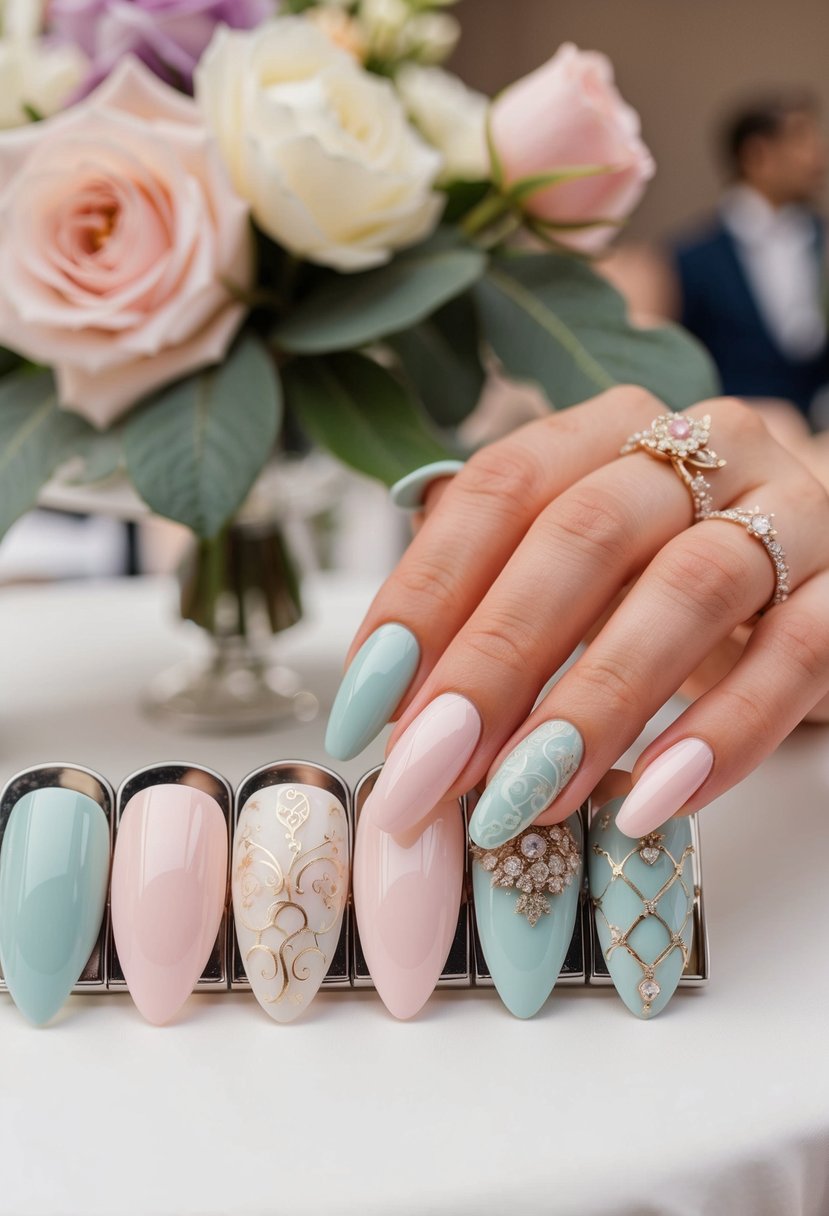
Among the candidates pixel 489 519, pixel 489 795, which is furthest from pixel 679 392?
pixel 489 795

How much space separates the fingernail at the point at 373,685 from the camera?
380 millimetres

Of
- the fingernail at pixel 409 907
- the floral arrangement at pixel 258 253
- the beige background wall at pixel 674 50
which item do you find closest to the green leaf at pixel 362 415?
the floral arrangement at pixel 258 253

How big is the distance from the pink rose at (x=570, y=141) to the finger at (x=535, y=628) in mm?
215

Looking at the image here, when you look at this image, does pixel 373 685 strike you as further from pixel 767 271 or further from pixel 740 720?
pixel 767 271

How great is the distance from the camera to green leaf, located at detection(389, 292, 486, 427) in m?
0.60

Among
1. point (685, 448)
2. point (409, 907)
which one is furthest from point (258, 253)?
point (409, 907)

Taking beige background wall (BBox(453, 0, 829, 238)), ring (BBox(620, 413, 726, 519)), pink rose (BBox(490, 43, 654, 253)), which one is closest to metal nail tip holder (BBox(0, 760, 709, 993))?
ring (BBox(620, 413, 726, 519))

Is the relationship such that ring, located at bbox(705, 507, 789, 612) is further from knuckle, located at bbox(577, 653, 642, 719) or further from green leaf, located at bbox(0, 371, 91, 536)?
green leaf, located at bbox(0, 371, 91, 536)

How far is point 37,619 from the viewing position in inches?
34.7

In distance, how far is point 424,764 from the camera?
1.13 ft

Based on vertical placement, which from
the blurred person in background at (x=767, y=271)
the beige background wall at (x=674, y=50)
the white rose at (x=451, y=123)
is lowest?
the blurred person in background at (x=767, y=271)

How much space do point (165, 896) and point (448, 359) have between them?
1.18 feet

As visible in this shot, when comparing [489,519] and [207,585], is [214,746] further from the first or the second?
[489,519]

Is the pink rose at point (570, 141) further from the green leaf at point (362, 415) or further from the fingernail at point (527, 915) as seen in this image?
the fingernail at point (527, 915)
